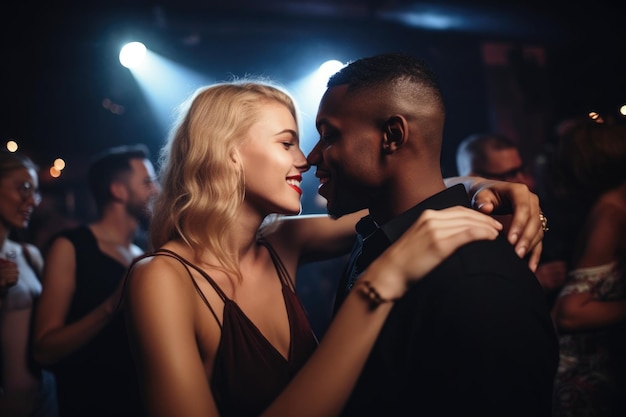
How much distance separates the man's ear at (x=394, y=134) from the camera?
58.2 inches

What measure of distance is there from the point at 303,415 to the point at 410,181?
73cm

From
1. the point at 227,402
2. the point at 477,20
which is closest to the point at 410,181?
the point at 227,402

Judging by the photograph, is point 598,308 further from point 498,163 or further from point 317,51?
point 317,51

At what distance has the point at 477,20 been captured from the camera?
4656mm

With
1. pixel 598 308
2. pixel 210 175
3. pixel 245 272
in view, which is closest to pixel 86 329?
pixel 245 272

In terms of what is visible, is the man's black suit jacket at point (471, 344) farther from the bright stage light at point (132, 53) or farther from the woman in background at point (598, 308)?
the bright stage light at point (132, 53)

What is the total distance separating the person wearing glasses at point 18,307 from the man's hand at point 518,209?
2.11 metres

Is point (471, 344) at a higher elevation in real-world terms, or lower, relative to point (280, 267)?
higher

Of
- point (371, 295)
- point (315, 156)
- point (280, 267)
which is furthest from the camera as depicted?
point (280, 267)

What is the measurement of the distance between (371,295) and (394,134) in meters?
0.53

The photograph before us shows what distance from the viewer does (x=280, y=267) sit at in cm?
208

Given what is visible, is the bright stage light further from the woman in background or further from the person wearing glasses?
the woman in background

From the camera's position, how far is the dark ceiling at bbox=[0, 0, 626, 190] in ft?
13.5

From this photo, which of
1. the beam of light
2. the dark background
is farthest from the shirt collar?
the beam of light
